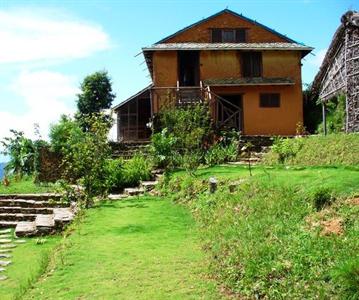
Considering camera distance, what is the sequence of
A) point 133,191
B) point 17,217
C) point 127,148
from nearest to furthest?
point 17,217 → point 133,191 → point 127,148

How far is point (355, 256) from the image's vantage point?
527 centimetres

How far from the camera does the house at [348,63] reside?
1823 centimetres

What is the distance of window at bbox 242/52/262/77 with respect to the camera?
28.6 metres

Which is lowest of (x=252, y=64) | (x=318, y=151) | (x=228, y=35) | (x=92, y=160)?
(x=92, y=160)

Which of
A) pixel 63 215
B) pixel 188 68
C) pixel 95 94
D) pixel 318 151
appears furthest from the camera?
pixel 95 94

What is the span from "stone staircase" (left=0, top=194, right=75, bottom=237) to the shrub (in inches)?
259

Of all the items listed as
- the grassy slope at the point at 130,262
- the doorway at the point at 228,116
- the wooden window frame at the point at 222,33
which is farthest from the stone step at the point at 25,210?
the wooden window frame at the point at 222,33

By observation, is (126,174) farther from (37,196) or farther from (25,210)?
(25,210)

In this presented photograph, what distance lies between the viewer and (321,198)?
7645mm

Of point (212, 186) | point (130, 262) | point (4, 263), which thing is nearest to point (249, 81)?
point (212, 186)

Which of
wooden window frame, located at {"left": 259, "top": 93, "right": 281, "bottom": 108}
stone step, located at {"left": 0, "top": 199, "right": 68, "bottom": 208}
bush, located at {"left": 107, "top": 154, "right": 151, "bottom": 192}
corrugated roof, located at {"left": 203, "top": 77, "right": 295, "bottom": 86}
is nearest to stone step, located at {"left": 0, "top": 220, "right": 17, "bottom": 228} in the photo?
stone step, located at {"left": 0, "top": 199, "right": 68, "bottom": 208}

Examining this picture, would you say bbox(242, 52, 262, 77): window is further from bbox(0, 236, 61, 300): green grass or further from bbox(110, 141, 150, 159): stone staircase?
bbox(0, 236, 61, 300): green grass

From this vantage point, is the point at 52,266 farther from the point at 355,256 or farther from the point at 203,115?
the point at 203,115

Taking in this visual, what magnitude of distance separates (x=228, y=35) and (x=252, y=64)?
2.57 m
